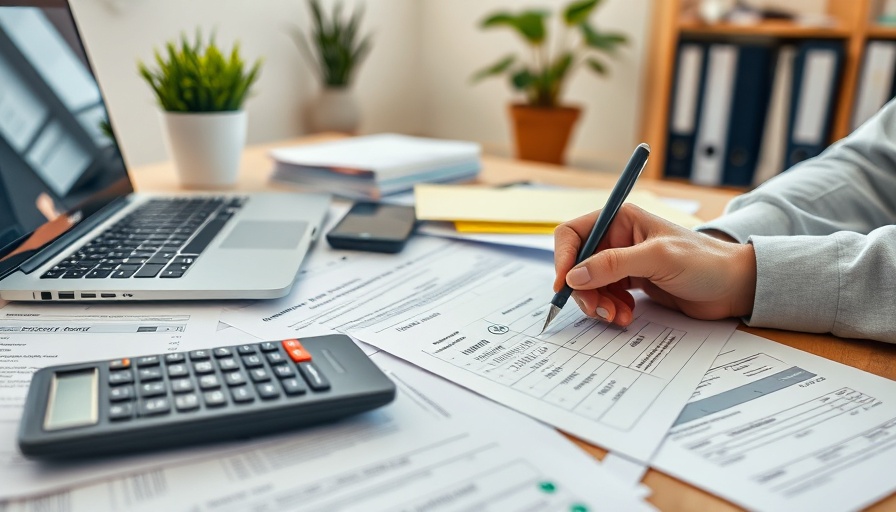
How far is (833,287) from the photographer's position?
58cm

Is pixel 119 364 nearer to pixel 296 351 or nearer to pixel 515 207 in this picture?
pixel 296 351

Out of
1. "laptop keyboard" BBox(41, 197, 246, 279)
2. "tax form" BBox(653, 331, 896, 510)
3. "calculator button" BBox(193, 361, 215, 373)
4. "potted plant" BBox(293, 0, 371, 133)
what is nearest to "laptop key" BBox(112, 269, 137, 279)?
"laptop keyboard" BBox(41, 197, 246, 279)

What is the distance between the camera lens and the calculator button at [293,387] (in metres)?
0.42

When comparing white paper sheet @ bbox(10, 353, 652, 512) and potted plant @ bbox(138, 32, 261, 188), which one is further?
potted plant @ bbox(138, 32, 261, 188)

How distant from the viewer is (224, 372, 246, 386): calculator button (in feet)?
1.40

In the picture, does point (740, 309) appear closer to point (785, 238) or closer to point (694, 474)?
point (785, 238)

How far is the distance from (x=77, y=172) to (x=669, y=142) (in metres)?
1.71

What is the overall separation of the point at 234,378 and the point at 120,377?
0.07m

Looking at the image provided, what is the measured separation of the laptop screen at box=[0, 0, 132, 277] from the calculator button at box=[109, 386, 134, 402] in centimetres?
25

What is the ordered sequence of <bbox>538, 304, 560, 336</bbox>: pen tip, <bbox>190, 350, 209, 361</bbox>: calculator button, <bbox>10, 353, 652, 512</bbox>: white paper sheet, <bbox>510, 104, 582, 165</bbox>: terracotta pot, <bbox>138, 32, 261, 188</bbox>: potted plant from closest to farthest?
1. <bbox>10, 353, 652, 512</bbox>: white paper sheet
2. <bbox>190, 350, 209, 361</bbox>: calculator button
3. <bbox>538, 304, 560, 336</bbox>: pen tip
4. <bbox>138, 32, 261, 188</bbox>: potted plant
5. <bbox>510, 104, 582, 165</bbox>: terracotta pot

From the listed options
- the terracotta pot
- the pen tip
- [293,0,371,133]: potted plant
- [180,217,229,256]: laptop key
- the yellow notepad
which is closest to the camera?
the pen tip

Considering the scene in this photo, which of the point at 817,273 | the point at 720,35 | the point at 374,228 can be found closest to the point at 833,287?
the point at 817,273

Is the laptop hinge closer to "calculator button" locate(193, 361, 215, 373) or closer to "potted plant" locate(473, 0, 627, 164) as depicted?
"calculator button" locate(193, 361, 215, 373)

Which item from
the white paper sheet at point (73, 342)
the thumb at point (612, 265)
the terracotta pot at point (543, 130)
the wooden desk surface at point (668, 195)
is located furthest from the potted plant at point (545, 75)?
the white paper sheet at point (73, 342)
